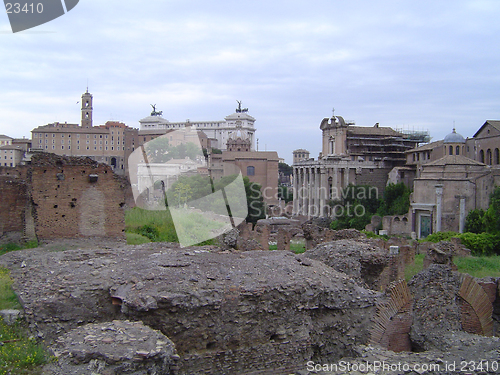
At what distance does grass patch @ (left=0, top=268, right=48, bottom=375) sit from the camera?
5410 millimetres

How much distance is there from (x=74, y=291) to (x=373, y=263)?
19.8ft

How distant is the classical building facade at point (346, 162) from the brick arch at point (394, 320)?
115 ft

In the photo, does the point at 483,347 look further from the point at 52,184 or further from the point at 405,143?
the point at 405,143

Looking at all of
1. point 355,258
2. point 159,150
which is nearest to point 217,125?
point 159,150

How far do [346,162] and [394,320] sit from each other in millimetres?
36263

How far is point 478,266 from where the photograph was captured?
53.8ft

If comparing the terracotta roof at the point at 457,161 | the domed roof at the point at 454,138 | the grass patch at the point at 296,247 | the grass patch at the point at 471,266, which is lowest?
the grass patch at the point at 296,247

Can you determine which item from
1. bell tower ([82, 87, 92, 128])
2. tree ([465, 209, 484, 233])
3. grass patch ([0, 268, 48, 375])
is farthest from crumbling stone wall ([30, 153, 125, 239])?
bell tower ([82, 87, 92, 128])

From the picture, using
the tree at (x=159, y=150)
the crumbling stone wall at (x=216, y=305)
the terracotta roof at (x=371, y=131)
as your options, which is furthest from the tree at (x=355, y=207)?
the crumbling stone wall at (x=216, y=305)

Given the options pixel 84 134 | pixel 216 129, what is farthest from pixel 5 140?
pixel 216 129

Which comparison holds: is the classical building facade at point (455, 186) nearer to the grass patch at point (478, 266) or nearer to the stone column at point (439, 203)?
the stone column at point (439, 203)

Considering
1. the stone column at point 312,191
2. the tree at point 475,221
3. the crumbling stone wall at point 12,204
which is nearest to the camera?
the crumbling stone wall at point 12,204

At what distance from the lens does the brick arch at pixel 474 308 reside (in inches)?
337

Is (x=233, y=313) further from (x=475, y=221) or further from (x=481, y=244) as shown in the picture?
(x=475, y=221)
